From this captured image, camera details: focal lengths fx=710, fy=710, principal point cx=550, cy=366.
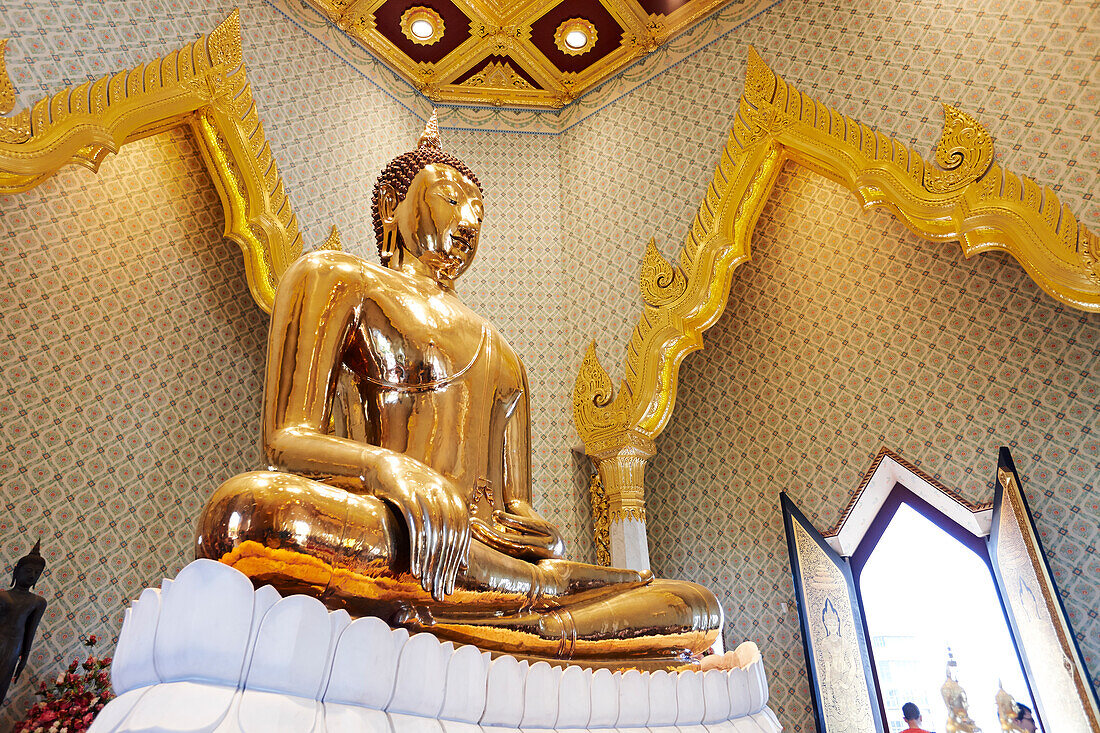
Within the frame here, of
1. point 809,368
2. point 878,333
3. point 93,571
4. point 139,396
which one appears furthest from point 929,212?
point 93,571

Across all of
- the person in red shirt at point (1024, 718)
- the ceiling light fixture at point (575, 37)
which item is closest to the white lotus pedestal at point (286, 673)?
the person in red shirt at point (1024, 718)

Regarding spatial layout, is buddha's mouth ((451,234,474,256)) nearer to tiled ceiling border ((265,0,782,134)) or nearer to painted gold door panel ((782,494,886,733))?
painted gold door panel ((782,494,886,733))

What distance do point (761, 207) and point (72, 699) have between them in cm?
387

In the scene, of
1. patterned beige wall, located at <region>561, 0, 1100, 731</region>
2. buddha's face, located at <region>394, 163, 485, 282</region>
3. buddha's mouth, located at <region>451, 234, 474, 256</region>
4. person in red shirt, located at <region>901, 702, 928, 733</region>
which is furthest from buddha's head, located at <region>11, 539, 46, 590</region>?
person in red shirt, located at <region>901, 702, 928, 733</region>

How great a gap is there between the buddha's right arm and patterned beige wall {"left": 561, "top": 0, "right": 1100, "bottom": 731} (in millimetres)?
2659

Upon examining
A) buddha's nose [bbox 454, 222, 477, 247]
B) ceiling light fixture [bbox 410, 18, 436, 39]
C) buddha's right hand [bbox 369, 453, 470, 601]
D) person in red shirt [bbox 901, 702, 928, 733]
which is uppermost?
ceiling light fixture [bbox 410, 18, 436, 39]

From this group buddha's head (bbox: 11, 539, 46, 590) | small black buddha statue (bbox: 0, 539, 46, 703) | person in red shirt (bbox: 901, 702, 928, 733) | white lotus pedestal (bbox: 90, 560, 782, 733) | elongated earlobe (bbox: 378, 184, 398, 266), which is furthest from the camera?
person in red shirt (bbox: 901, 702, 928, 733)

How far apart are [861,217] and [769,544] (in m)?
1.95

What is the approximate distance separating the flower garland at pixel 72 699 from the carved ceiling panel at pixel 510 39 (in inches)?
148

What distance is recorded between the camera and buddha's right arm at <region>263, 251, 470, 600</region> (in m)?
1.21

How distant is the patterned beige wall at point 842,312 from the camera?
10.3ft

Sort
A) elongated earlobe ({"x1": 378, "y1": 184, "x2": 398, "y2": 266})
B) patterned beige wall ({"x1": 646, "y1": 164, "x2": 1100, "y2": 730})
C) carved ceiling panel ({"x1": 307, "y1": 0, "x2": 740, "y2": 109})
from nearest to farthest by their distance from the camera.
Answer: elongated earlobe ({"x1": 378, "y1": 184, "x2": 398, "y2": 266}) < patterned beige wall ({"x1": 646, "y1": 164, "x2": 1100, "y2": 730}) < carved ceiling panel ({"x1": 307, "y1": 0, "x2": 740, "y2": 109})

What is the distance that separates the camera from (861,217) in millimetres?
4105

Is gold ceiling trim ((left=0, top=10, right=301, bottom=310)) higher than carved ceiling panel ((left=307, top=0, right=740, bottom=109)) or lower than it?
lower
